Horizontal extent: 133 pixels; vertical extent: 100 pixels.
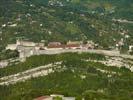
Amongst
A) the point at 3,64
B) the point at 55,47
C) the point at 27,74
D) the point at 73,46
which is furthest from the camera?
the point at 73,46

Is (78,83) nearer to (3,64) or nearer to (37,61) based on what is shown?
(37,61)

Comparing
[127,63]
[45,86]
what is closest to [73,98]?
[45,86]

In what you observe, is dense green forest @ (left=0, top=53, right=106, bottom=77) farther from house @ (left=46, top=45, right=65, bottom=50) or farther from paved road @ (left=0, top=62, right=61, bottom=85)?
house @ (left=46, top=45, right=65, bottom=50)

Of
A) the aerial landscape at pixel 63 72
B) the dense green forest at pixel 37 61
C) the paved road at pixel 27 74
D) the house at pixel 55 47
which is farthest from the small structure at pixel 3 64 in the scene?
the house at pixel 55 47

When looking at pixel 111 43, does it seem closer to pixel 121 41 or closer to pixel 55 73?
pixel 121 41

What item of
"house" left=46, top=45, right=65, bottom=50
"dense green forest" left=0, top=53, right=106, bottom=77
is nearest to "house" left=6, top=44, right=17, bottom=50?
"house" left=46, top=45, right=65, bottom=50

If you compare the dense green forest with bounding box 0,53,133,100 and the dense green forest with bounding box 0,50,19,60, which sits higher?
the dense green forest with bounding box 0,53,133,100

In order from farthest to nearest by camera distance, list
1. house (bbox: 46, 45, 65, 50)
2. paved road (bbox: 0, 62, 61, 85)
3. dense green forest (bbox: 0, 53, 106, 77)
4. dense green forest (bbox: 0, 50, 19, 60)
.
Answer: dense green forest (bbox: 0, 50, 19, 60), house (bbox: 46, 45, 65, 50), dense green forest (bbox: 0, 53, 106, 77), paved road (bbox: 0, 62, 61, 85)

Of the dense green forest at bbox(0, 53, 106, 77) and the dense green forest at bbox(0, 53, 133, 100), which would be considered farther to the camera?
the dense green forest at bbox(0, 53, 106, 77)

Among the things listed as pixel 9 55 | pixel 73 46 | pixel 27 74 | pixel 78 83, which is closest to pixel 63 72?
pixel 78 83

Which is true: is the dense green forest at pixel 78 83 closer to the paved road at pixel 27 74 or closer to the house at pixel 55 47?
the paved road at pixel 27 74
